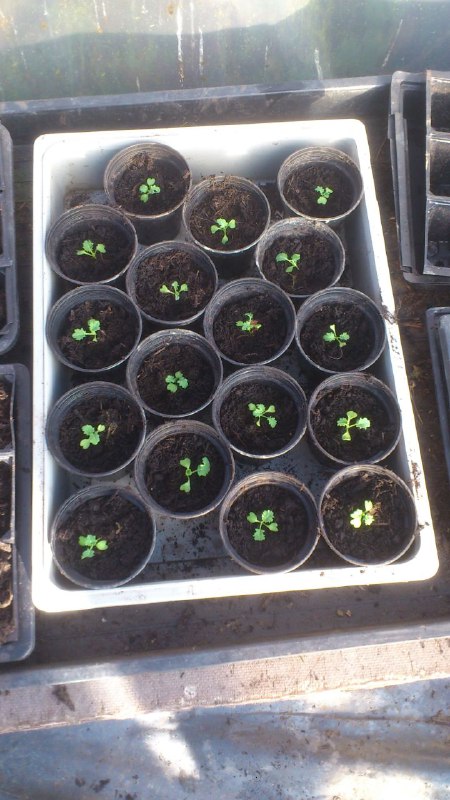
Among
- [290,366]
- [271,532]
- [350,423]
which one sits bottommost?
→ [271,532]

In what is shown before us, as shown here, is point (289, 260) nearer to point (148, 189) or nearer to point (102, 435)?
point (148, 189)

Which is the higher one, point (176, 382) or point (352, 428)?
point (176, 382)

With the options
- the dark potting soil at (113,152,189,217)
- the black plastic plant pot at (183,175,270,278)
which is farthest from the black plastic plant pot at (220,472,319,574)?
the dark potting soil at (113,152,189,217)

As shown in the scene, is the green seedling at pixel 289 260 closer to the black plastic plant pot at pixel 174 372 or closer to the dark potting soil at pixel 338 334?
the dark potting soil at pixel 338 334

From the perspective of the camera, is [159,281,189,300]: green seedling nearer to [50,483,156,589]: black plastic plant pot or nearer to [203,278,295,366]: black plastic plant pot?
[203,278,295,366]: black plastic plant pot

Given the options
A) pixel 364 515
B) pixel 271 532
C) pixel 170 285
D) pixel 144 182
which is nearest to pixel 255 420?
pixel 271 532

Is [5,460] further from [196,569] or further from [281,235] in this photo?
[281,235]
